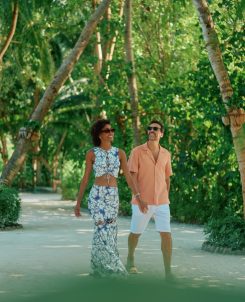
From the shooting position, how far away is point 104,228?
1056 cm

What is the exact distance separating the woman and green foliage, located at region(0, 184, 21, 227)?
8.60 meters

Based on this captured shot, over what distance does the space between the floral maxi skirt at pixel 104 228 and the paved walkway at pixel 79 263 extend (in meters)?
0.25

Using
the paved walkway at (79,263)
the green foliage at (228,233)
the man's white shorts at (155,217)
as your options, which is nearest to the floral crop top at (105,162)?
the man's white shorts at (155,217)

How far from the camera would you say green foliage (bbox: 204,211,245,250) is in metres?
14.3

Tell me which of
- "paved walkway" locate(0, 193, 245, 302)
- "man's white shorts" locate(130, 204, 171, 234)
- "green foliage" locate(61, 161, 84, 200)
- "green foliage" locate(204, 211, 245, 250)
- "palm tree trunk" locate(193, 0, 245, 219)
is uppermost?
"palm tree trunk" locate(193, 0, 245, 219)

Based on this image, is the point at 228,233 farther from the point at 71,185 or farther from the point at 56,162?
the point at 56,162

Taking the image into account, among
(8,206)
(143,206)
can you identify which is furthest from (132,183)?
(8,206)

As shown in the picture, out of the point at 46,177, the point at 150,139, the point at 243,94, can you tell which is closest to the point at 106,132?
the point at 150,139

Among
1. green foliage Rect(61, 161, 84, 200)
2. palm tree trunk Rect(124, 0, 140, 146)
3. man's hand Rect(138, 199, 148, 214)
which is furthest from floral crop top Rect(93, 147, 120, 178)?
green foliage Rect(61, 161, 84, 200)

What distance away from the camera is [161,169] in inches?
435

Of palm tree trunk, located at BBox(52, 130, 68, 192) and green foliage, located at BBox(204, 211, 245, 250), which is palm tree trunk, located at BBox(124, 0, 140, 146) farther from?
palm tree trunk, located at BBox(52, 130, 68, 192)

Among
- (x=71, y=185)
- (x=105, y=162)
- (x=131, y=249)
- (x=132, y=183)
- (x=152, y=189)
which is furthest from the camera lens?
(x=71, y=185)

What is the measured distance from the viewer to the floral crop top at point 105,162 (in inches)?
413

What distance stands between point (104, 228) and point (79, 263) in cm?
178
